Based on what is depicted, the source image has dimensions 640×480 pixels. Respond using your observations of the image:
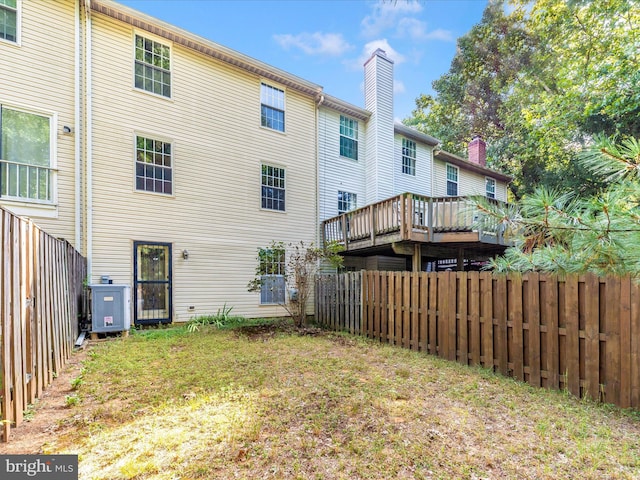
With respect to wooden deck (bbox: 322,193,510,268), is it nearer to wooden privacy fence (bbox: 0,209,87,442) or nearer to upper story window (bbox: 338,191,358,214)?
upper story window (bbox: 338,191,358,214)

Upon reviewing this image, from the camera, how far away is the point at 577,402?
11.4 ft

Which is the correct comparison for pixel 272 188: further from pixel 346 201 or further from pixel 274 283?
pixel 346 201

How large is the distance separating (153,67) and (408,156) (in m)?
9.91

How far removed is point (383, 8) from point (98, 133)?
7.54m

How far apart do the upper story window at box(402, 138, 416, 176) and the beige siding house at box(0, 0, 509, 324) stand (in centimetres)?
182

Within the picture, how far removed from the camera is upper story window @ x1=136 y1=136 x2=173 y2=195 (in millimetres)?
8383

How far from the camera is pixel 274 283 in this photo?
33.9ft

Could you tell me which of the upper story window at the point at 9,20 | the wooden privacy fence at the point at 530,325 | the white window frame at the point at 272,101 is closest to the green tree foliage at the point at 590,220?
the wooden privacy fence at the point at 530,325

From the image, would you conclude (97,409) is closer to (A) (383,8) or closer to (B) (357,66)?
(A) (383,8)

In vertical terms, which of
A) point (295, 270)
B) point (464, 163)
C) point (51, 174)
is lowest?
point (295, 270)

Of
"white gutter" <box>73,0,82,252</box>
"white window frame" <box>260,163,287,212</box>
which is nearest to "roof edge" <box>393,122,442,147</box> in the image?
"white window frame" <box>260,163,287,212</box>

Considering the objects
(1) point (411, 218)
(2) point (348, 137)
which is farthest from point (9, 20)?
(1) point (411, 218)

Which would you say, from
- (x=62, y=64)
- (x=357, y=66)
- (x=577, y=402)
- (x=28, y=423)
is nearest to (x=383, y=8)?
(x=577, y=402)

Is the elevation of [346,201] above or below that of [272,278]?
above
